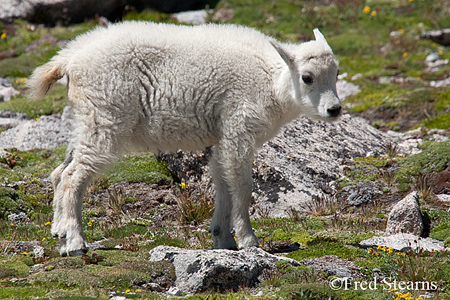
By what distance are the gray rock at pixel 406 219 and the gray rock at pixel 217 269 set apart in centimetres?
277

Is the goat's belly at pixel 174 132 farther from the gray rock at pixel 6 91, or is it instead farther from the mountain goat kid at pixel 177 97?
the gray rock at pixel 6 91

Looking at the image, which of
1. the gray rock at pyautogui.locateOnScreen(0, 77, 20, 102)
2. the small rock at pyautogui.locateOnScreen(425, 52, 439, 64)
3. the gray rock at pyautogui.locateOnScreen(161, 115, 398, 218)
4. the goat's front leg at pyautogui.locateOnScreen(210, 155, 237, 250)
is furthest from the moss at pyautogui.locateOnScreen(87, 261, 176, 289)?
the small rock at pyautogui.locateOnScreen(425, 52, 439, 64)

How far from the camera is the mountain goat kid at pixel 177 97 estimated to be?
24.9 feet

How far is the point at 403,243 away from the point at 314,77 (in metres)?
2.98

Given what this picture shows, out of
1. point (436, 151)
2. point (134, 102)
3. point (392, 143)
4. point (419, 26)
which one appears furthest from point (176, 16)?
point (134, 102)

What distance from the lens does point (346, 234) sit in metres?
8.61

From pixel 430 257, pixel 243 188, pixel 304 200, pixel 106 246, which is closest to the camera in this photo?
pixel 430 257

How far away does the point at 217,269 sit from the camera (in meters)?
6.64

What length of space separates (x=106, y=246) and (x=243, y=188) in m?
2.52

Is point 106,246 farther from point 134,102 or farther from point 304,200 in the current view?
point 304,200

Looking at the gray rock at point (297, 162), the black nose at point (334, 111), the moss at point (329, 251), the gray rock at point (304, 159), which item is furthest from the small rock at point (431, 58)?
the moss at point (329, 251)

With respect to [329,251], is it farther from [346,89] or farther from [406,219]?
[346,89]

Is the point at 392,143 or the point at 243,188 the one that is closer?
the point at 243,188

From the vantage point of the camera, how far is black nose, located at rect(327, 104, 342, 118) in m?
7.68
